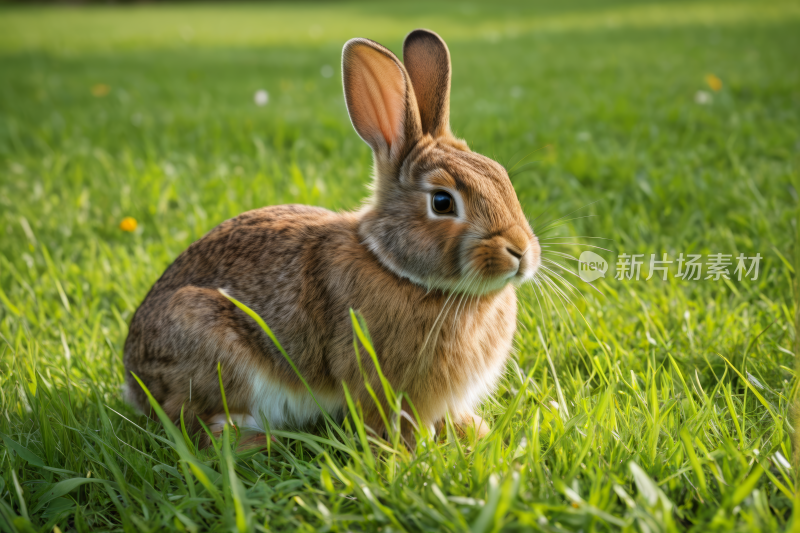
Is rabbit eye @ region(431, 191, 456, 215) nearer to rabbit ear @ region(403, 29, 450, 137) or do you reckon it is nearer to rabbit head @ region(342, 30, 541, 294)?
rabbit head @ region(342, 30, 541, 294)

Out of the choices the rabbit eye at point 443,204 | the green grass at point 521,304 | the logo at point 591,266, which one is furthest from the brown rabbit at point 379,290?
the logo at point 591,266

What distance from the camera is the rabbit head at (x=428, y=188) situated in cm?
201

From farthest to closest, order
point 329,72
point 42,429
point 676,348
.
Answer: point 329,72 < point 676,348 < point 42,429

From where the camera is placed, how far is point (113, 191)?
14.5 ft

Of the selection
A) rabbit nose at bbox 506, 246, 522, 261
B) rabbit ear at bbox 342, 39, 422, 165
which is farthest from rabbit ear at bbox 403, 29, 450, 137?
rabbit nose at bbox 506, 246, 522, 261

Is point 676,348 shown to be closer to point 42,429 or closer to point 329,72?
point 42,429

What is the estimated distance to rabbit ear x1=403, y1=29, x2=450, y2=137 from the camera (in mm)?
2377

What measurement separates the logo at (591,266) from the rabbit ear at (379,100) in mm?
1188

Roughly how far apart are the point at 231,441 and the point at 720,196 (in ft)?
10.7

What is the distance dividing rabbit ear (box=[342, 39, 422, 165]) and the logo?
1188 mm

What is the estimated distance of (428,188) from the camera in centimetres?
211

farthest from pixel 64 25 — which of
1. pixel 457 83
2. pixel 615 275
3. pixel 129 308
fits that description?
pixel 615 275

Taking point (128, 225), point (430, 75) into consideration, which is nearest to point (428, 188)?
point (430, 75)

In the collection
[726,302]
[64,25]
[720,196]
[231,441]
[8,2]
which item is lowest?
[231,441]
